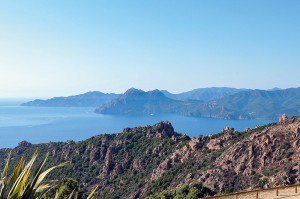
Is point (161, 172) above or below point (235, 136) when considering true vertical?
below

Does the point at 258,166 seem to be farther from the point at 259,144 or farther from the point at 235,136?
the point at 235,136

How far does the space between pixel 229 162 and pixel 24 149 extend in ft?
185

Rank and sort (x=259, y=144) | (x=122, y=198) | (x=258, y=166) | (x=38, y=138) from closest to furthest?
1. (x=258, y=166)
2. (x=259, y=144)
3. (x=122, y=198)
4. (x=38, y=138)

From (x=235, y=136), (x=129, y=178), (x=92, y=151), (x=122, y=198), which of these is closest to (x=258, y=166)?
(x=235, y=136)

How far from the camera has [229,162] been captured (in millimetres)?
46781

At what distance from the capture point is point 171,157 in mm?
60344

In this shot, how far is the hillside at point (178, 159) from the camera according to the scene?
41.4 meters

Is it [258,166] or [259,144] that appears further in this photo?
[259,144]

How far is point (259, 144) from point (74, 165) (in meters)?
42.6

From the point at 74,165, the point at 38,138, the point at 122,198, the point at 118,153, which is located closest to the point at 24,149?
the point at 74,165

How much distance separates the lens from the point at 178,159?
58.8 meters

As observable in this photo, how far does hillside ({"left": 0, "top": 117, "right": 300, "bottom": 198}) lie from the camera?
41375mm

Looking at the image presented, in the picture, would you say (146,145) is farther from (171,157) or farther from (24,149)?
(24,149)

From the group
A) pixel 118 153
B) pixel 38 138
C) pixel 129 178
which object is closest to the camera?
pixel 129 178
